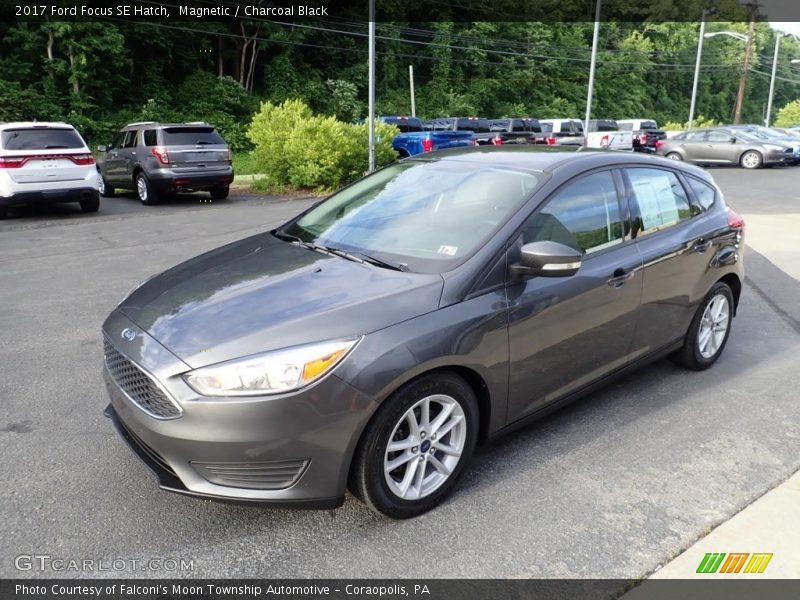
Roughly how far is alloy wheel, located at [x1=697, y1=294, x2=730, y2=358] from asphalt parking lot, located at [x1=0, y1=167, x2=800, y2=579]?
183 millimetres

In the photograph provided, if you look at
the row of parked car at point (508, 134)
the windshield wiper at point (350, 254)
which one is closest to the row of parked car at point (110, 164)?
the row of parked car at point (508, 134)

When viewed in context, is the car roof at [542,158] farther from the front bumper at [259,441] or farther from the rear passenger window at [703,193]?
the front bumper at [259,441]

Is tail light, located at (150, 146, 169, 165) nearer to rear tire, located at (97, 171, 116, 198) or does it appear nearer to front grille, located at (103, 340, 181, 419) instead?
rear tire, located at (97, 171, 116, 198)

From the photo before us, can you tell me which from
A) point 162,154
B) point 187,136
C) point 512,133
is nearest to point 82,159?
point 162,154

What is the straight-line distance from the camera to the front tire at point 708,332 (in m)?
4.59

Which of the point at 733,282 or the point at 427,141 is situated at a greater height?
the point at 427,141

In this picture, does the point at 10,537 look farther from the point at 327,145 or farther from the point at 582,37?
the point at 582,37

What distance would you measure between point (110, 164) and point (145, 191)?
7.25 feet

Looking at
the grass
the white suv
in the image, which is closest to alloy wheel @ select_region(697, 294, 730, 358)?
the white suv

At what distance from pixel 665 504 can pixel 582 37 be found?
66.9 meters

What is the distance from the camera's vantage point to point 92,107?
30609mm

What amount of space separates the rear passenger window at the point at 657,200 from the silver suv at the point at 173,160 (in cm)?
1207

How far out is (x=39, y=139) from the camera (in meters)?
12.2

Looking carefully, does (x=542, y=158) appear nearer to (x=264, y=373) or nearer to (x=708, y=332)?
(x=708, y=332)
